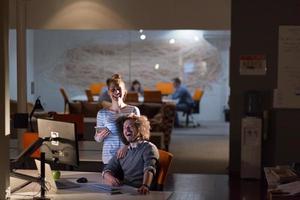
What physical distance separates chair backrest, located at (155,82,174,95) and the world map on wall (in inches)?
4.8

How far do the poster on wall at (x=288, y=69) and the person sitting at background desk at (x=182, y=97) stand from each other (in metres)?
6.58

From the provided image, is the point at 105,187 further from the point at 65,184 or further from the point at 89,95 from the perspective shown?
the point at 89,95

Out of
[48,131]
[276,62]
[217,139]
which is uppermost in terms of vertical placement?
[276,62]

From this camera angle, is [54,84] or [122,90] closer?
[122,90]

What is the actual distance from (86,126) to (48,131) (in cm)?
535

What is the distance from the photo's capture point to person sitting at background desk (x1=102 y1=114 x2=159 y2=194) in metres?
4.79

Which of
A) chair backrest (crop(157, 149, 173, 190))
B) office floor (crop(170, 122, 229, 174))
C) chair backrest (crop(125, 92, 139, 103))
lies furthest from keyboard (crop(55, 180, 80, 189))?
chair backrest (crop(125, 92, 139, 103))

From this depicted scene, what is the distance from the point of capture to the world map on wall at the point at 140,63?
15.9 metres

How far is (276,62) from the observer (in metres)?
9.06

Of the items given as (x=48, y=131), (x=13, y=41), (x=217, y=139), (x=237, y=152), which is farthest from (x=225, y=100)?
(x=48, y=131)

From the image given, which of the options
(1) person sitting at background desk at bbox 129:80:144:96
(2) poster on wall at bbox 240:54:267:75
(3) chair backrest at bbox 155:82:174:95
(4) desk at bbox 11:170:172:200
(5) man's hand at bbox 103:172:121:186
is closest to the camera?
(4) desk at bbox 11:170:172:200

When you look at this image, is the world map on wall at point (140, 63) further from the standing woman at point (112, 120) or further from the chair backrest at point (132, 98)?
the standing woman at point (112, 120)

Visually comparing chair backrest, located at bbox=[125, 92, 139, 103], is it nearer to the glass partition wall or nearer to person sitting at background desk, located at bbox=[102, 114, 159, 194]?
the glass partition wall

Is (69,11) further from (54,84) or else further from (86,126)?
(54,84)
